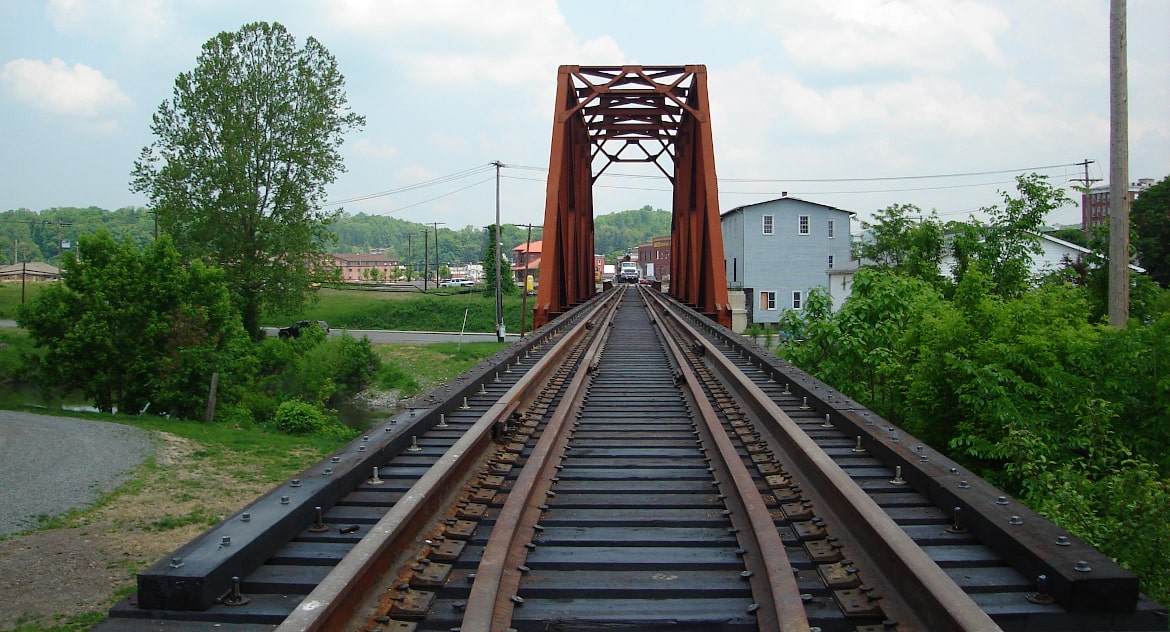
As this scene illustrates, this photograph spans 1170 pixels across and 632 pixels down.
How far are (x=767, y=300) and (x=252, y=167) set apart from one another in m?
27.3

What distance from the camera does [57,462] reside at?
13531 mm

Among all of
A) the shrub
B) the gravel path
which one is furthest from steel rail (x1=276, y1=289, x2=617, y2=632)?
the shrub

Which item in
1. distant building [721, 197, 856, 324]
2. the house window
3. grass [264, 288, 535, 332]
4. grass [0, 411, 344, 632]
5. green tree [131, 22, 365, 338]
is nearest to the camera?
grass [0, 411, 344, 632]

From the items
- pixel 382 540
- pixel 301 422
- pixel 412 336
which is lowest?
pixel 301 422

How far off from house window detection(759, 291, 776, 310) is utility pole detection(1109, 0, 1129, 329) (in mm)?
34225

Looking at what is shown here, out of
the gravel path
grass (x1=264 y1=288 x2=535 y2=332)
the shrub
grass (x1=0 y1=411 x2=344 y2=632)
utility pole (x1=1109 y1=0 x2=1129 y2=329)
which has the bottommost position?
the shrub

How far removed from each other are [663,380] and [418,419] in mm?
4150

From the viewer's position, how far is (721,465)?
476 centimetres

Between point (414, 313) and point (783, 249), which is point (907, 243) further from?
point (414, 313)

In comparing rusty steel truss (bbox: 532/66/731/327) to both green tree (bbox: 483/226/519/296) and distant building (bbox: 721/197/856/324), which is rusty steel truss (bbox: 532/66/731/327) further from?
green tree (bbox: 483/226/519/296)

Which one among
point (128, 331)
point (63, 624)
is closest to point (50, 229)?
point (128, 331)

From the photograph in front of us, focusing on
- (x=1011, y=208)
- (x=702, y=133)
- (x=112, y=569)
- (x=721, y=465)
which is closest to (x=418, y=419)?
(x=721, y=465)

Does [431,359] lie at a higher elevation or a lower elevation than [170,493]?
higher

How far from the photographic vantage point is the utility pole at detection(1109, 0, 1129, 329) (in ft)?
36.4
